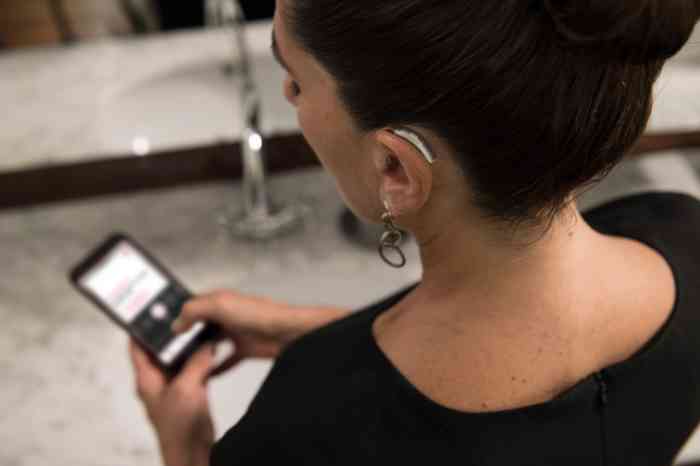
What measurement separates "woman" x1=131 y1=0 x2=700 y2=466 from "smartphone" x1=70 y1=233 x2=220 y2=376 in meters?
0.25

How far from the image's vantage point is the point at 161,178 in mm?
1056

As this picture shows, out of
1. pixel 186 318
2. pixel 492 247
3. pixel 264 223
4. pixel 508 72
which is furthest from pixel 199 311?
pixel 508 72

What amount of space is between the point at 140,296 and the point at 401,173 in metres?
0.46

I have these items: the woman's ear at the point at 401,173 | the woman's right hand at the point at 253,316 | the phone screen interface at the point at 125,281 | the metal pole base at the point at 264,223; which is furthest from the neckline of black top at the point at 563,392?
the metal pole base at the point at 264,223

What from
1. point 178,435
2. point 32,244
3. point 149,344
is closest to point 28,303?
point 32,244

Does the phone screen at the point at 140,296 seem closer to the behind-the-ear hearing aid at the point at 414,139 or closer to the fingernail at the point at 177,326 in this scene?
the fingernail at the point at 177,326

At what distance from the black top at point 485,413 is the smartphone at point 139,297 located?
0.25m

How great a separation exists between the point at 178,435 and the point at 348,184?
0.34 metres

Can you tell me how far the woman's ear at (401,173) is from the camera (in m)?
0.41

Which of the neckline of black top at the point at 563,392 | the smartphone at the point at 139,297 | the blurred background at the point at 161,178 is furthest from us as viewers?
the blurred background at the point at 161,178

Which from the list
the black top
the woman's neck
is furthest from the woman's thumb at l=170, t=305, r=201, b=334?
the woman's neck

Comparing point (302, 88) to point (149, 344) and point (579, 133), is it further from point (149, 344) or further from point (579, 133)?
point (149, 344)

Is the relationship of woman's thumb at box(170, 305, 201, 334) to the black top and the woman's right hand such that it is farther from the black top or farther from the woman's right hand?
the black top

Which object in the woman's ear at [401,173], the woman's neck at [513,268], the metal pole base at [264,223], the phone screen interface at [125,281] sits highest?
the woman's ear at [401,173]
